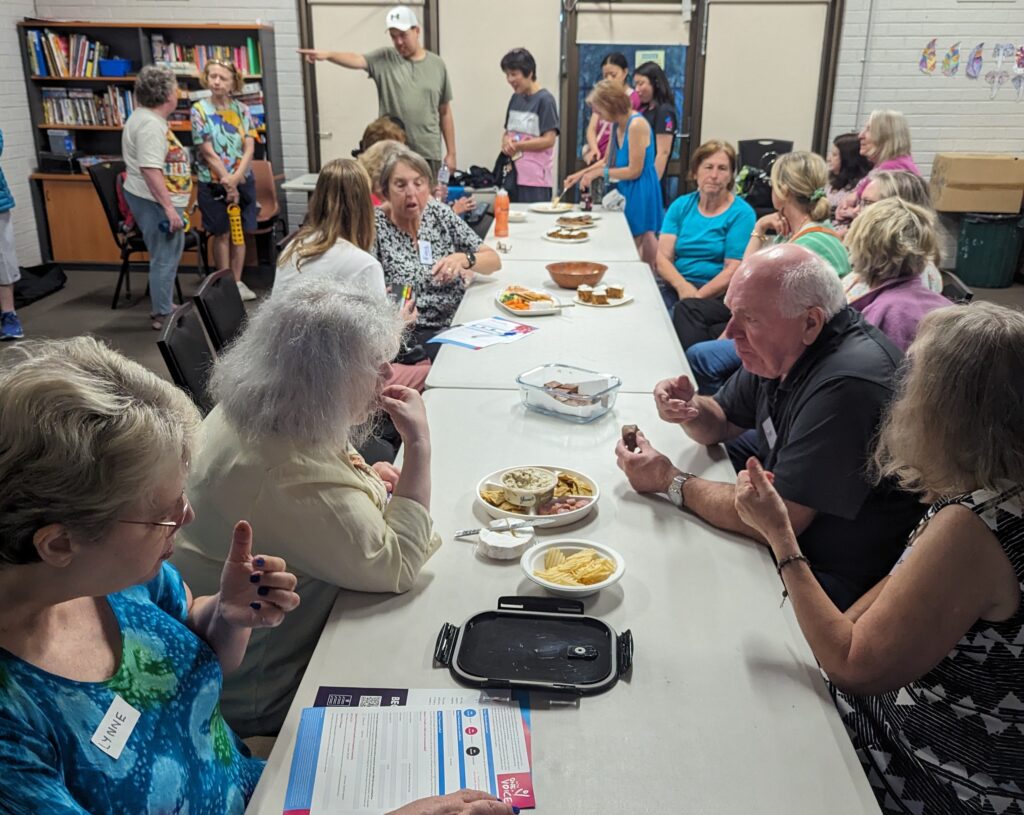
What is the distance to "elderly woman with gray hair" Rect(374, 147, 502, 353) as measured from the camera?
3574 millimetres

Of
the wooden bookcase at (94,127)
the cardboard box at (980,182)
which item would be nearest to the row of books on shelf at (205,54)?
the wooden bookcase at (94,127)

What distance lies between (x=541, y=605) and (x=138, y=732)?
67cm

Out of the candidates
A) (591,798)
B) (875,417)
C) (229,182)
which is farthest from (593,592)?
(229,182)

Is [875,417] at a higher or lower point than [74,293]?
higher

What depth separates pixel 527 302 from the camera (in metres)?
3.46

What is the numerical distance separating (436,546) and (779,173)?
9.84 feet

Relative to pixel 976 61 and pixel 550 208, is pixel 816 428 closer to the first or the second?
pixel 550 208

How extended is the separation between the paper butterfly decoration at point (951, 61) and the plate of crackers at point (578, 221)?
11.9 ft

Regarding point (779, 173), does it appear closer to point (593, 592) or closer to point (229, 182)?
point (593, 592)

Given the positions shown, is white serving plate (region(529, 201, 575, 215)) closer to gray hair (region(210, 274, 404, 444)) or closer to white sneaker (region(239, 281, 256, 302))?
white sneaker (region(239, 281, 256, 302))

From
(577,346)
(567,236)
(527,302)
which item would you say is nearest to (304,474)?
(577,346)

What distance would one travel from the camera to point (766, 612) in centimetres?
153

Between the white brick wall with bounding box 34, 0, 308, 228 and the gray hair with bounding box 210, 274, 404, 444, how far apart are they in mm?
6260

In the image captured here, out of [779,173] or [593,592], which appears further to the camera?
[779,173]
